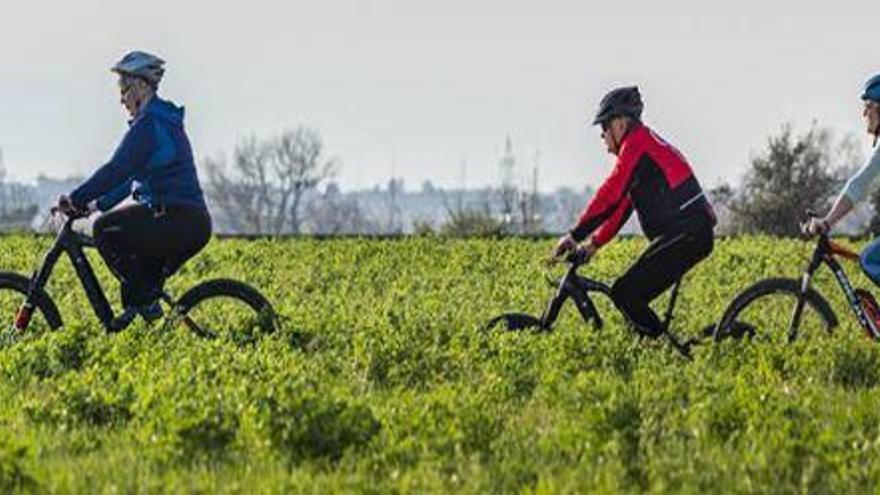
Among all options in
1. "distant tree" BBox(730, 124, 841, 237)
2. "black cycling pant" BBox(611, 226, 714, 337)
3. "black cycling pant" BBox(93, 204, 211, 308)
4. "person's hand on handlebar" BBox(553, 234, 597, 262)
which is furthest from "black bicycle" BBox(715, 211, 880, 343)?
"distant tree" BBox(730, 124, 841, 237)

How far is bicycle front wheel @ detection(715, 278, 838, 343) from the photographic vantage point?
1088 cm

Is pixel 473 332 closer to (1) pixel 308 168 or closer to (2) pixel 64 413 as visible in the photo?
(2) pixel 64 413

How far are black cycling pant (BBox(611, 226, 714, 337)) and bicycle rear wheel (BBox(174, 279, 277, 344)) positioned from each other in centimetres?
242

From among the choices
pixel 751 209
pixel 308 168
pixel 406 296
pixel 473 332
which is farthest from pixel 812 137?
pixel 308 168

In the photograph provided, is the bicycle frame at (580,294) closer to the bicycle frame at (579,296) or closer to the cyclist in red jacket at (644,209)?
the bicycle frame at (579,296)

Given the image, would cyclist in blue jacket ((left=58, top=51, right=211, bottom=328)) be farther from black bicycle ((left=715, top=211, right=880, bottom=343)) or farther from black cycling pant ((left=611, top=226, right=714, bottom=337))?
black bicycle ((left=715, top=211, right=880, bottom=343))

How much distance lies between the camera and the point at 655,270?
34.6 ft

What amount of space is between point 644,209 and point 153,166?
339 centimetres

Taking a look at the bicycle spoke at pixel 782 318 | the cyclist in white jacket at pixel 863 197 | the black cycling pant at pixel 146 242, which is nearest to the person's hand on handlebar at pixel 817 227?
the cyclist in white jacket at pixel 863 197

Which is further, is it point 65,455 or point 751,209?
point 751,209

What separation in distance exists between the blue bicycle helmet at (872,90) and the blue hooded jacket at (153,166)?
4684mm

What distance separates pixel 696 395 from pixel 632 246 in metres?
20.9

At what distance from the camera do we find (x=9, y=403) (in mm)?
8508

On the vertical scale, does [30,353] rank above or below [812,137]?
below
